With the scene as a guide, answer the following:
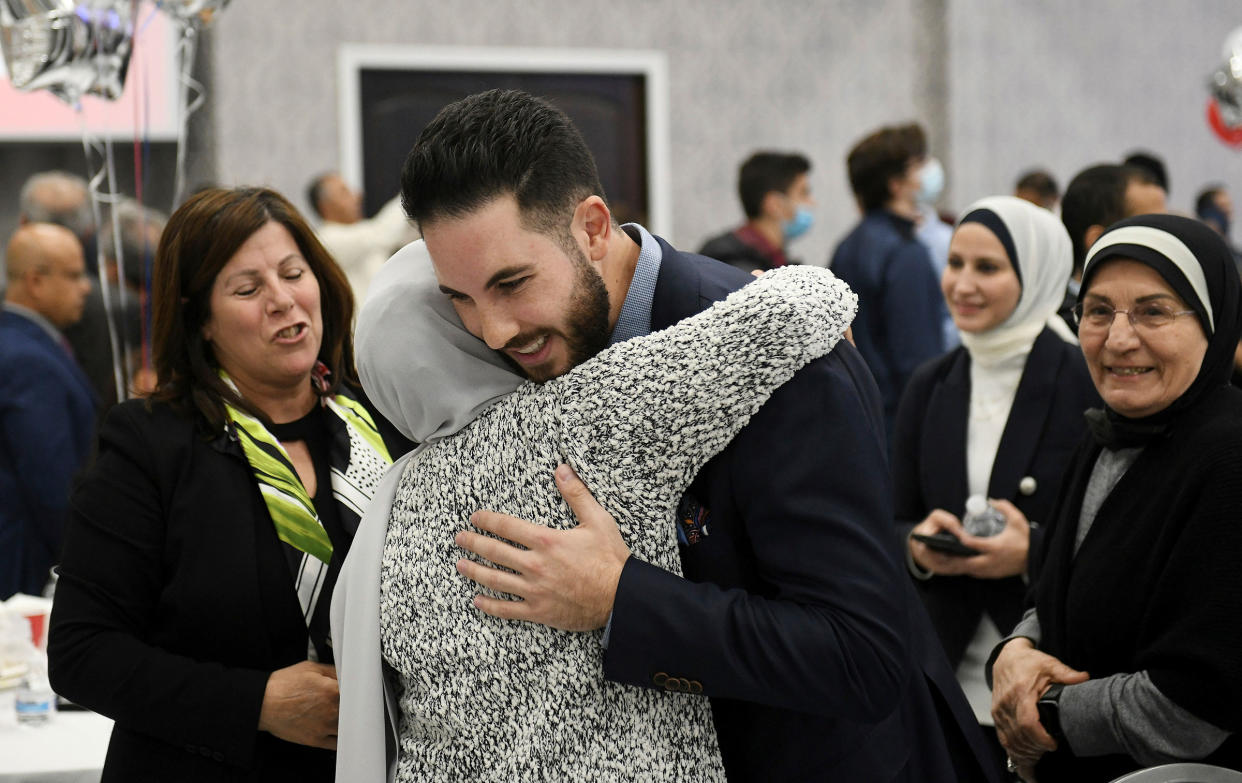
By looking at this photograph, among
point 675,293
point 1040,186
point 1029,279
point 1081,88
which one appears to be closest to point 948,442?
point 1029,279

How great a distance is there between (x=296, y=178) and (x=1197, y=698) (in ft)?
18.5

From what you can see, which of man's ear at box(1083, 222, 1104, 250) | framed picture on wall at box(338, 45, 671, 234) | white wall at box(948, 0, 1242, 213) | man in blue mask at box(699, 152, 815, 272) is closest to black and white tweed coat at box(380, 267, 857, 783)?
man's ear at box(1083, 222, 1104, 250)

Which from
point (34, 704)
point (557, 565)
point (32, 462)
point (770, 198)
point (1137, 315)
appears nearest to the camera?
point (557, 565)

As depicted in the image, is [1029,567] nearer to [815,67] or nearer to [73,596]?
[73,596]

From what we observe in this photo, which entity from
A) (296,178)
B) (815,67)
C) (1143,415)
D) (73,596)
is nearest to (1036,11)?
(815,67)

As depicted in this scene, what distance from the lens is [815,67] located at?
7.47 m

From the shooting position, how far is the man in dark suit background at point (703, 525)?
1185 millimetres

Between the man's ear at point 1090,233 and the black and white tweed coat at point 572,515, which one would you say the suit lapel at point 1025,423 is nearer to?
the man's ear at point 1090,233

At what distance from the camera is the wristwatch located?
1760mm

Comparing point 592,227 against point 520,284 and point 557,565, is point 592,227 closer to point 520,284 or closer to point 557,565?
point 520,284

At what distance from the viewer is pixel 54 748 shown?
2109 mm

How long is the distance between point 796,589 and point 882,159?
332 cm

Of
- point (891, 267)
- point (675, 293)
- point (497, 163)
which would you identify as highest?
point (497, 163)

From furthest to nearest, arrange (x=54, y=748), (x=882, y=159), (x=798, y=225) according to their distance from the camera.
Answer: (x=798, y=225) → (x=882, y=159) → (x=54, y=748)
